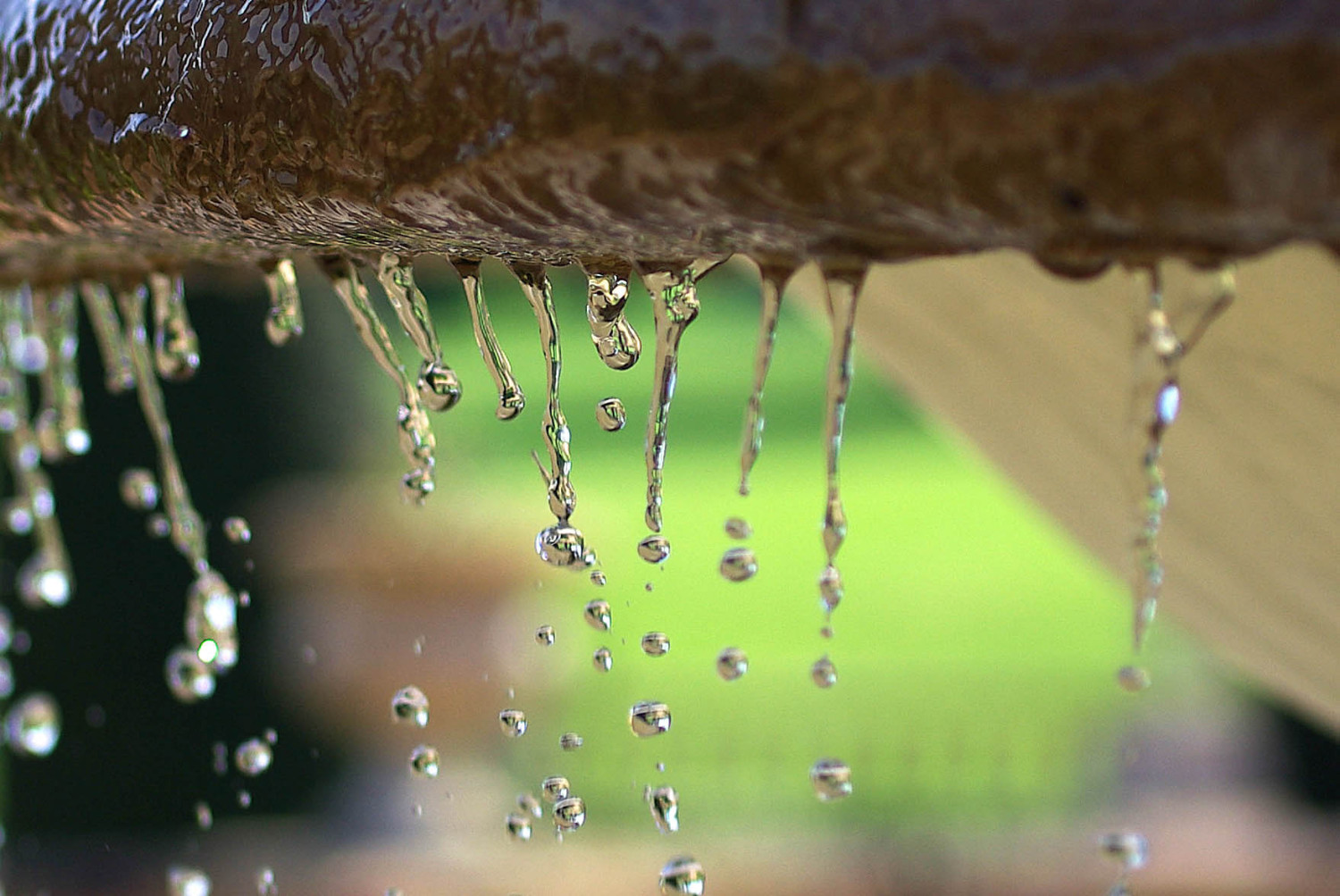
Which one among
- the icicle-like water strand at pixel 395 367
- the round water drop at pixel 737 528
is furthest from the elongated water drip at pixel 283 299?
the round water drop at pixel 737 528

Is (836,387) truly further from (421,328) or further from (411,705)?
(411,705)

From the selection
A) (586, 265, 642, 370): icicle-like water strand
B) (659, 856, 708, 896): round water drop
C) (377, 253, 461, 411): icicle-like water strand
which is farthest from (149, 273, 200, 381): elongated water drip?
(659, 856, 708, 896): round water drop

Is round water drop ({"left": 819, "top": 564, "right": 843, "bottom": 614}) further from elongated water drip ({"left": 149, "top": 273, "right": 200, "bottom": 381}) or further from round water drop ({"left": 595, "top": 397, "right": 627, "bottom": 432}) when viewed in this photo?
elongated water drip ({"left": 149, "top": 273, "right": 200, "bottom": 381})

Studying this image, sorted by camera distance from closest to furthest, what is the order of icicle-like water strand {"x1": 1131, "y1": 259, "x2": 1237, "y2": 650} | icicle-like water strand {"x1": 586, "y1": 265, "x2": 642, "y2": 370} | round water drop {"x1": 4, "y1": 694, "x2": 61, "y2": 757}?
1. icicle-like water strand {"x1": 1131, "y1": 259, "x2": 1237, "y2": 650}
2. icicle-like water strand {"x1": 586, "y1": 265, "x2": 642, "y2": 370}
3. round water drop {"x1": 4, "y1": 694, "x2": 61, "y2": 757}

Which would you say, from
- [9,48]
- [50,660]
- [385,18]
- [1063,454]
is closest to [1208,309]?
[385,18]

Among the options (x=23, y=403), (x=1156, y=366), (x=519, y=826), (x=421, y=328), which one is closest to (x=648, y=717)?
(x=519, y=826)

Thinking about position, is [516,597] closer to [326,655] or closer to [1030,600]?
[326,655]
